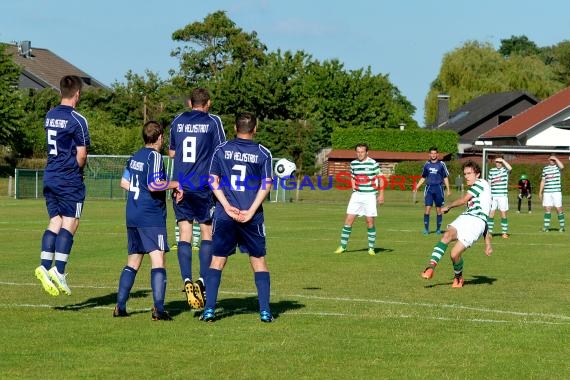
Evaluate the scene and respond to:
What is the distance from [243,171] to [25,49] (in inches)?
4172

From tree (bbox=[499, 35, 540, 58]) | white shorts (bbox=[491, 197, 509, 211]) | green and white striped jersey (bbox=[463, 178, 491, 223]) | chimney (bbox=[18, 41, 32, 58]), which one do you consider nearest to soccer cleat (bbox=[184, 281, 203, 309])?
green and white striped jersey (bbox=[463, 178, 491, 223])

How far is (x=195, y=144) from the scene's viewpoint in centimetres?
1241

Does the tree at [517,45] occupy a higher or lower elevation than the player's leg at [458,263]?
higher

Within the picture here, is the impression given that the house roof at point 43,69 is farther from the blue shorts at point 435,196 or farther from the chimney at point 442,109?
the blue shorts at point 435,196

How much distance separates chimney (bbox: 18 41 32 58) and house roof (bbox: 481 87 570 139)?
5163cm

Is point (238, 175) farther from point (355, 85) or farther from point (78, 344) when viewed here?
point (355, 85)

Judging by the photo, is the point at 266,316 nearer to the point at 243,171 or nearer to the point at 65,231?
the point at 243,171

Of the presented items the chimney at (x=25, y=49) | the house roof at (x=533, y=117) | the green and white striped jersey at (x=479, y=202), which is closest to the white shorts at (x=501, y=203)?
the green and white striped jersey at (x=479, y=202)

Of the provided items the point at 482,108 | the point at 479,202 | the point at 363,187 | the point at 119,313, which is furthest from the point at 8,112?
the point at 119,313

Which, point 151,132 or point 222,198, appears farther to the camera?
point 151,132

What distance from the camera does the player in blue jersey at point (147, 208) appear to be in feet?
35.5

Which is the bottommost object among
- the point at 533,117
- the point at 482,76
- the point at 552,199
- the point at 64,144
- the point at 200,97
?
the point at 552,199

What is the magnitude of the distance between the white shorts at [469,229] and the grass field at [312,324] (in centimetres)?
65

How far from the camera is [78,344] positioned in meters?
9.27
